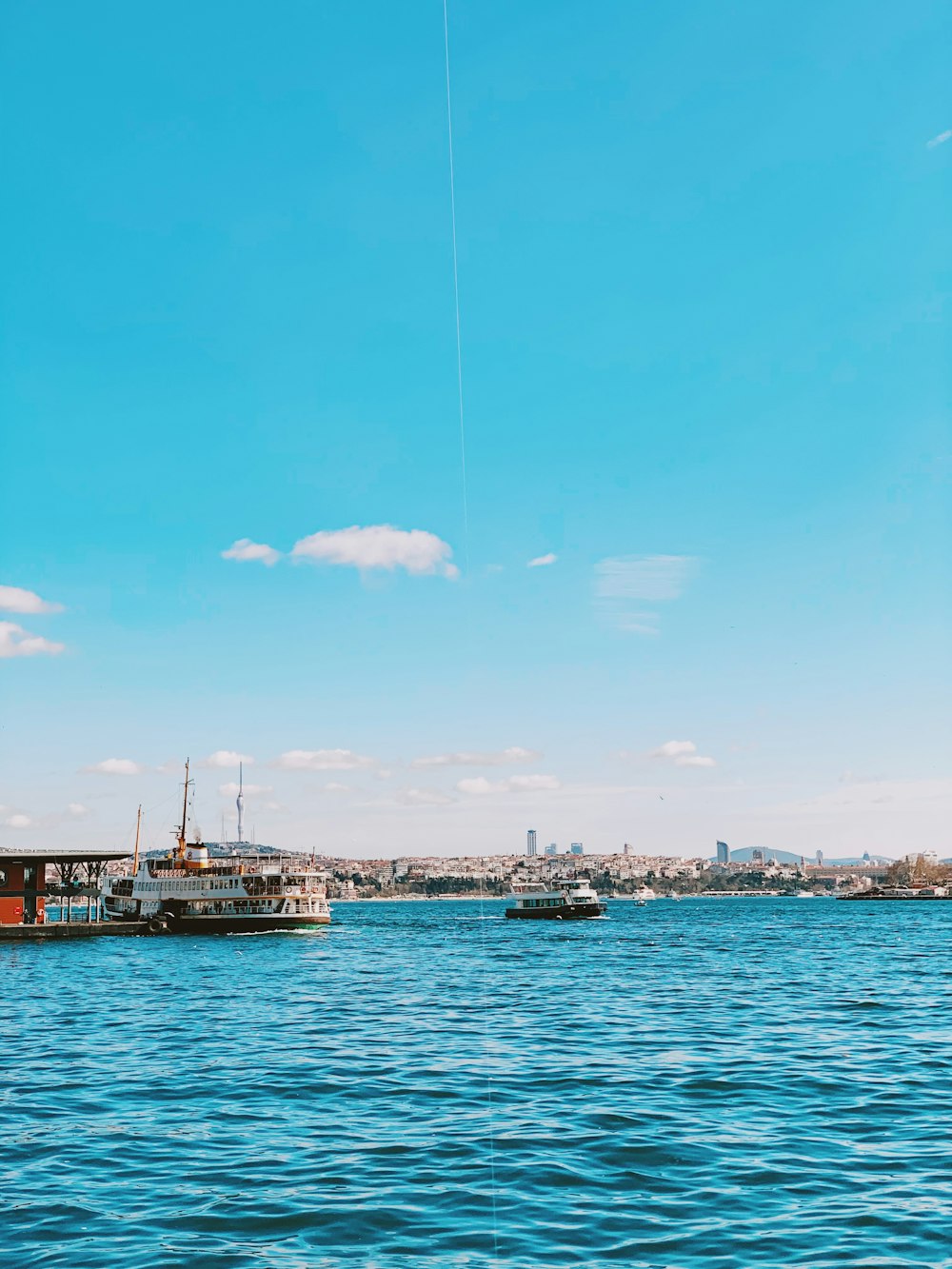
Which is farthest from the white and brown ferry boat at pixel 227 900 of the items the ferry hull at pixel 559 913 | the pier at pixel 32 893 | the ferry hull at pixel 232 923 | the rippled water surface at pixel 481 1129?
the rippled water surface at pixel 481 1129

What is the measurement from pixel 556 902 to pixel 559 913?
209 cm

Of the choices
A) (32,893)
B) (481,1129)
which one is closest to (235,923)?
(32,893)

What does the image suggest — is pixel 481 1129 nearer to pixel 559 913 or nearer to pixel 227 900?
pixel 227 900

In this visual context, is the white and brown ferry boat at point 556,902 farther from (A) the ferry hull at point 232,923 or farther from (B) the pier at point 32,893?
(B) the pier at point 32,893

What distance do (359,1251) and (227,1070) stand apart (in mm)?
11716

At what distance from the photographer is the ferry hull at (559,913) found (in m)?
124

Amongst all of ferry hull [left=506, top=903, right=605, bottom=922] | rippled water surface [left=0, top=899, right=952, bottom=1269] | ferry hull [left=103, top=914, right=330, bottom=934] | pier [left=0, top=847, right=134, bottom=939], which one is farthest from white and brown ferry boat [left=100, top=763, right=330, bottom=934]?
rippled water surface [left=0, top=899, right=952, bottom=1269]

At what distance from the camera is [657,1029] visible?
26703mm

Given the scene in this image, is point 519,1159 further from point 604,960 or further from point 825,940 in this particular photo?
point 825,940

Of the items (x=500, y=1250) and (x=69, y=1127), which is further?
(x=69, y=1127)

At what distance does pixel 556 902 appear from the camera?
419ft

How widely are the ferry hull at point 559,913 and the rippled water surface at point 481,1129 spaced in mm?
89081

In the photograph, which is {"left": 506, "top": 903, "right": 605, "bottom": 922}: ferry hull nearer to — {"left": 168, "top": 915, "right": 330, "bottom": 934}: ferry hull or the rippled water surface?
{"left": 168, "top": 915, "right": 330, "bottom": 934}: ferry hull

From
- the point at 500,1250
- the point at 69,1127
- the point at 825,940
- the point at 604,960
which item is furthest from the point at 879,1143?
the point at 825,940
